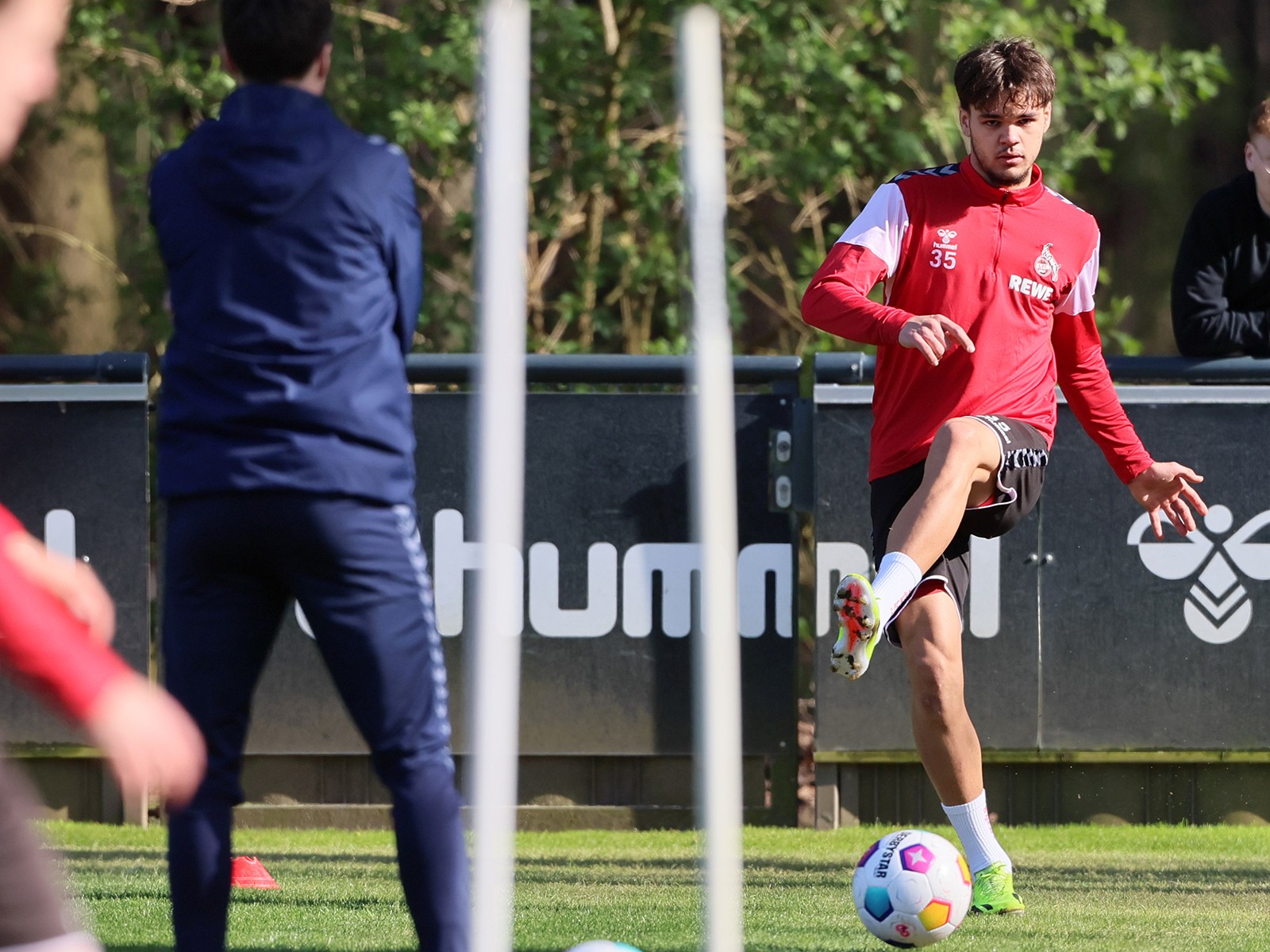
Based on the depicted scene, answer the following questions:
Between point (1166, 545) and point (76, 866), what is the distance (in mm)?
4252

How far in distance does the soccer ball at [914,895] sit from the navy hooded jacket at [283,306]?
5.81ft

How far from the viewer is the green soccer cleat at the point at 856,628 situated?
464 cm

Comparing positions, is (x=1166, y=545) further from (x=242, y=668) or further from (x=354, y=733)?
(x=242, y=668)

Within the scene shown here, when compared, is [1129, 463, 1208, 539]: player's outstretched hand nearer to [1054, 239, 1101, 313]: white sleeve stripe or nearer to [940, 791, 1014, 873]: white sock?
[1054, 239, 1101, 313]: white sleeve stripe

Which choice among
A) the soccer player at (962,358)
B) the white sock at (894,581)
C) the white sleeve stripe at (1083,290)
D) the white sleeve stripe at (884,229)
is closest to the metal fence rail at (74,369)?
the soccer player at (962,358)

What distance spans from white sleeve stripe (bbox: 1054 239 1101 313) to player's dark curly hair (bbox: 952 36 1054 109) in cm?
50

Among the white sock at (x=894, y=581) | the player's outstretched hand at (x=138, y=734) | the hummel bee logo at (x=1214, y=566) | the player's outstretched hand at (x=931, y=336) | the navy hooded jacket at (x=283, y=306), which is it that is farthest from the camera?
the hummel bee logo at (x=1214, y=566)

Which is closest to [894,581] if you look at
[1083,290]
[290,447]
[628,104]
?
[1083,290]

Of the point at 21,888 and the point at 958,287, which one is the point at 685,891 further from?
the point at 21,888

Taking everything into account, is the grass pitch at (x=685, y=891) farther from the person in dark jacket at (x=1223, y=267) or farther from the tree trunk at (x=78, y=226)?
the tree trunk at (x=78, y=226)

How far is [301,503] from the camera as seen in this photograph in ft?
10.3

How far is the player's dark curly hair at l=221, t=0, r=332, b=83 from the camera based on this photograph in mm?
3318

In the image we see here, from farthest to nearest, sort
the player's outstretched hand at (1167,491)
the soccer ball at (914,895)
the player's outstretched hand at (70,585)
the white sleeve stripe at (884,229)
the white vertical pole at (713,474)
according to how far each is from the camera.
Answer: the player's outstretched hand at (1167,491), the white sleeve stripe at (884,229), the soccer ball at (914,895), the white vertical pole at (713,474), the player's outstretched hand at (70,585)

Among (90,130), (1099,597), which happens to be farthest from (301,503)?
(90,130)
